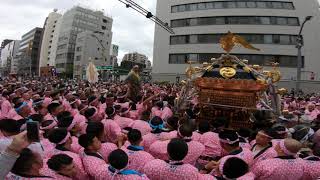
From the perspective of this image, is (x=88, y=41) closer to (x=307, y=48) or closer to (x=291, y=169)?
(x=307, y=48)

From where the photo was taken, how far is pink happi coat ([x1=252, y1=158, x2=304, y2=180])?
420 cm

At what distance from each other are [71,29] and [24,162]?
301ft

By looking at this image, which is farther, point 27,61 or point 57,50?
point 27,61

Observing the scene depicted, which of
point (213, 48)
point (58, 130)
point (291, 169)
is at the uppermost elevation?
point (213, 48)

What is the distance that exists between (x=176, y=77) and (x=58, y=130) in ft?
136

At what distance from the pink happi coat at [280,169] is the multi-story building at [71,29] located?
289ft

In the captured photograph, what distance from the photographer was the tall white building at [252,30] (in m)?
42.9

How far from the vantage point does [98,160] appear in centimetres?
414

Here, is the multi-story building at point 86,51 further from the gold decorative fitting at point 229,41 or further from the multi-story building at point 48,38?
the gold decorative fitting at point 229,41

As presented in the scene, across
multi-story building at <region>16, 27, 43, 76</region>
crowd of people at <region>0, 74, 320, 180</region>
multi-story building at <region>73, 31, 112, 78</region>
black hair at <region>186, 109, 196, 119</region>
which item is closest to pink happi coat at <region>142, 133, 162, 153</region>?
crowd of people at <region>0, 74, 320, 180</region>

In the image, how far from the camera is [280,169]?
4199 millimetres

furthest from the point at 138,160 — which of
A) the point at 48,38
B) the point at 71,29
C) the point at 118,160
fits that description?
the point at 48,38

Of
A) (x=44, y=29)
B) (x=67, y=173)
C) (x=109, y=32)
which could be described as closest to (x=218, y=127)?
(x=67, y=173)

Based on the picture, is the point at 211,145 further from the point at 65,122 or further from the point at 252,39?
the point at 252,39
